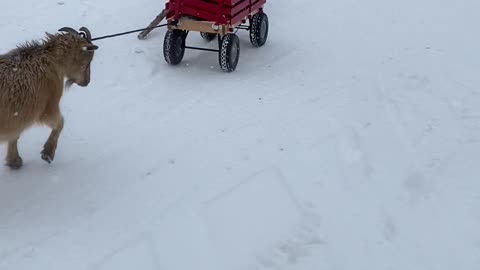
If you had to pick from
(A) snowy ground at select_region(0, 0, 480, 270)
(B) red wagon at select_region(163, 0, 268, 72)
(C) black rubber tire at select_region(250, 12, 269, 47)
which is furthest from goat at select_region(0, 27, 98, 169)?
(C) black rubber tire at select_region(250, 12, 269, 47)

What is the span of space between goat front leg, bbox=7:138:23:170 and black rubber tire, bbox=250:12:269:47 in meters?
3.92

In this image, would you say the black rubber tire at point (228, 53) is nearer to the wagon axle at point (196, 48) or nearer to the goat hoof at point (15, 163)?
the wagon axle at point (196, 48)

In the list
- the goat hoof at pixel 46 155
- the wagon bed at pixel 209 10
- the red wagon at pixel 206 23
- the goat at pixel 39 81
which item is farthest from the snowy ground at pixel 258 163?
the wagon bed at pixel 209 10

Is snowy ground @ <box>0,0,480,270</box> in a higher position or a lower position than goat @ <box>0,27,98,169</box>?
lower

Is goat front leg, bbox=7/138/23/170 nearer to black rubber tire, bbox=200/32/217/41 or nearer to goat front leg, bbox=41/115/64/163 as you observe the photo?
goat front leg, bbox=41/115/64/163

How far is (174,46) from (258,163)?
2.57 metres

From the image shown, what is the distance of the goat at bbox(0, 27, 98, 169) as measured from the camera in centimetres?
440

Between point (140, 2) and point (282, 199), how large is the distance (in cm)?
560

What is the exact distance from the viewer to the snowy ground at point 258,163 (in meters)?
4.10

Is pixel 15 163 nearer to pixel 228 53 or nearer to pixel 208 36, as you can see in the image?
pixel 228 53

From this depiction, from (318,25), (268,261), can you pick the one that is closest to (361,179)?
(268,261)

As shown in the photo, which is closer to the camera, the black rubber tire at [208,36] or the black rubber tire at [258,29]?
the black rubber tire at [258,29]

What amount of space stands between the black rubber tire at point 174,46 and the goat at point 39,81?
2.03 meters

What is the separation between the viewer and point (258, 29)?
791cm
